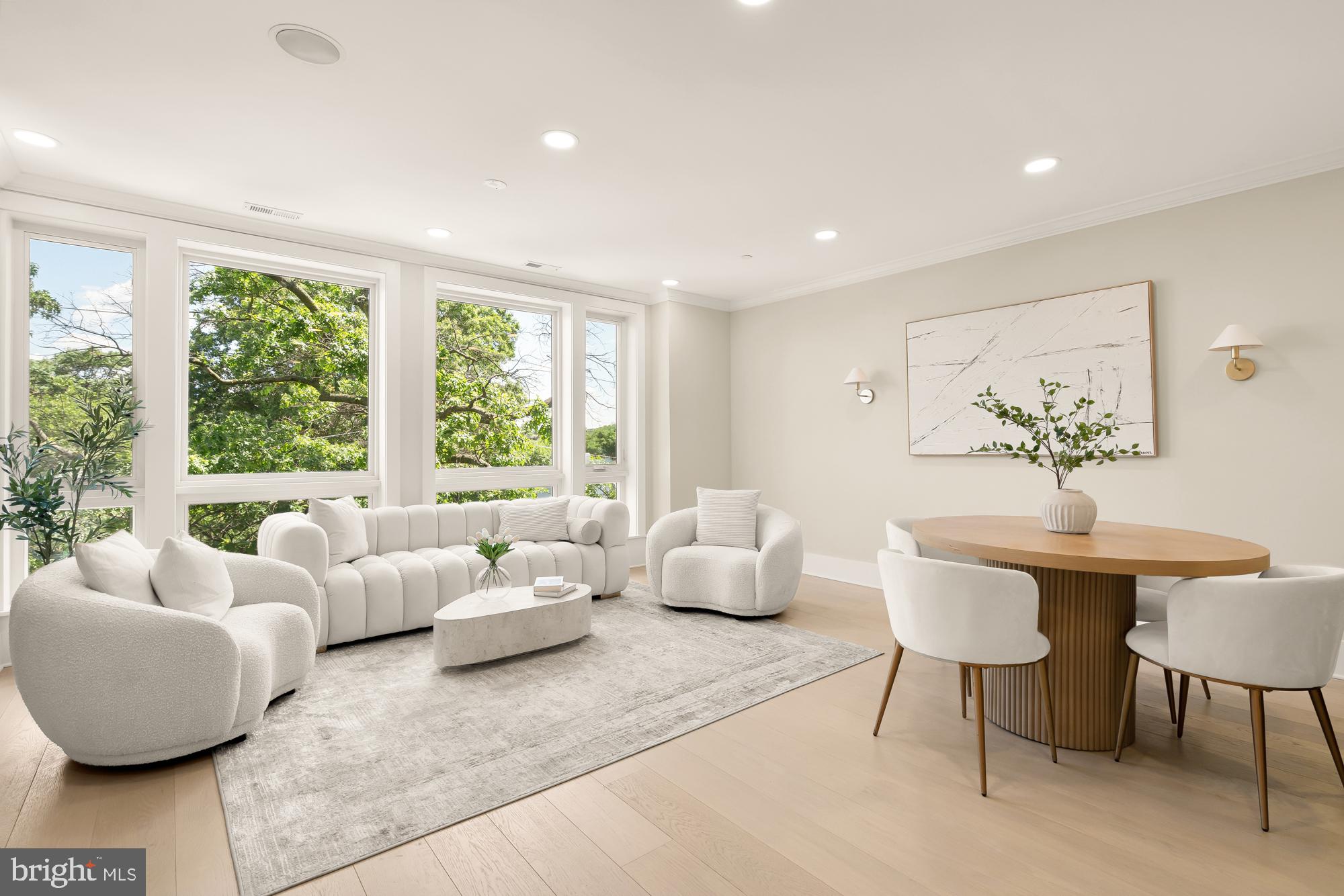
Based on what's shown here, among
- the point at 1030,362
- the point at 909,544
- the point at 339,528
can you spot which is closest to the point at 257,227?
the point at 339,528

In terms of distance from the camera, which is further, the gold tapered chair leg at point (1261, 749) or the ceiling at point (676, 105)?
the ceiling at point (676, 105)

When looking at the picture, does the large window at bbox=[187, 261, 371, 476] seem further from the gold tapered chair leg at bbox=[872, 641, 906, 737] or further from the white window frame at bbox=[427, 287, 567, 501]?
the gold tapered chair leg at bbox=[872, 641, 906, 737]

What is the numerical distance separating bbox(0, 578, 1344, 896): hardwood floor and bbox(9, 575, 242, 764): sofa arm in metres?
0.17

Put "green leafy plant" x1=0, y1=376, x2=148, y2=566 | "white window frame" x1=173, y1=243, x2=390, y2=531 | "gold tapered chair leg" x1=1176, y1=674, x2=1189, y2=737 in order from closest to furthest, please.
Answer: "gold tapered chair leg" x1=1176, y1=674, x2=1189, y2=737 < "green leafy plant" x1=0, y1=376, x2=148, y2=566 < "white window frame" x1=173, y1=243, x2=390, y2=531

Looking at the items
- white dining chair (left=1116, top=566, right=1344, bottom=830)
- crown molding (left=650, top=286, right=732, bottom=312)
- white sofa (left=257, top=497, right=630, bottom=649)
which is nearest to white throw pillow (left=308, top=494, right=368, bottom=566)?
white sofa (left=257, top=497, right=630, bottom=649)

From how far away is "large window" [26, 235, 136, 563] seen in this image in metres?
3.55

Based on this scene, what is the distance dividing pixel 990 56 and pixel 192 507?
16.3 feet

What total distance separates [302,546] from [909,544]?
3.15 meters

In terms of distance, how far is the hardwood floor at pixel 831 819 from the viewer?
167cm

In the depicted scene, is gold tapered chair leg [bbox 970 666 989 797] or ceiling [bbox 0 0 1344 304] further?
ceiling [bbox 0 0 1344 304]

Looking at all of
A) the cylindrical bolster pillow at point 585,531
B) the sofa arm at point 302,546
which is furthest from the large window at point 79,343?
the cylindrical bolster pillow at point 585,531

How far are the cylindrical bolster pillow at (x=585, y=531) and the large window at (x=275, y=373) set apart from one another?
5.35 feet

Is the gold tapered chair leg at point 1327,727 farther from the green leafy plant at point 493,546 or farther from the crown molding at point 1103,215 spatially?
the green leafy plant at point 493,546

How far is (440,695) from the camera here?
2896 millimetres
